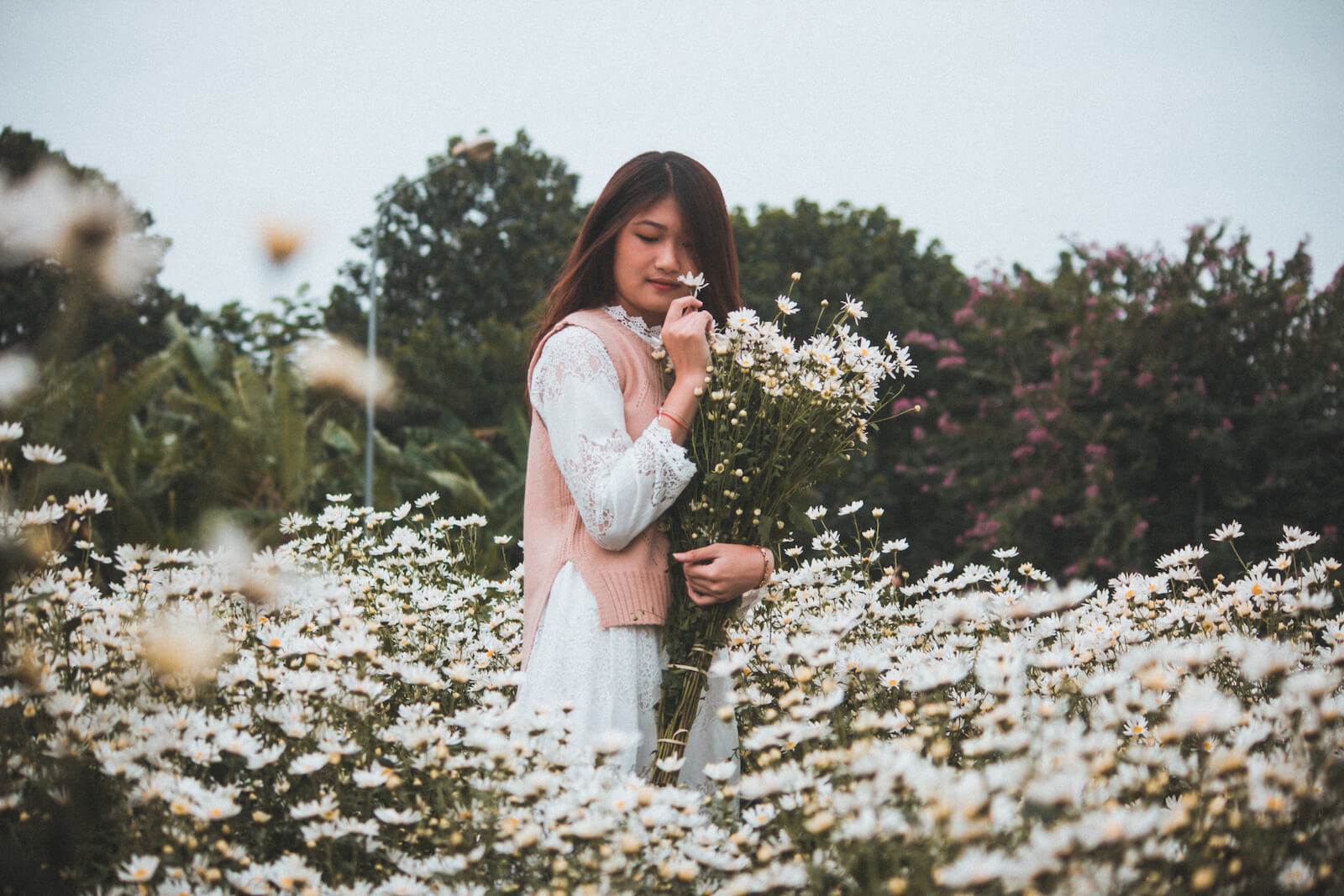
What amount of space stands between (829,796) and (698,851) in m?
0.22

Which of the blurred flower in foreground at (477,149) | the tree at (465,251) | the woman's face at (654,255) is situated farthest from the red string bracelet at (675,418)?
the tree at (465,251)

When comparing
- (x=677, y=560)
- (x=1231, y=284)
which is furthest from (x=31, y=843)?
(x=1231, y=284)

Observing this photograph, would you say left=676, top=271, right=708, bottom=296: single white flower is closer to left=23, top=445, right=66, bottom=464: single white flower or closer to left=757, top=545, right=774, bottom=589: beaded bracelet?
left=757, top=545, right=774, bottom=589: beaded bracelet

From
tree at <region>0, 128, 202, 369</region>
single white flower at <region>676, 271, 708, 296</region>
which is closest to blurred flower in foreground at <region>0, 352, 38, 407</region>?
tree at <region>0, 128, 202, 369</region>

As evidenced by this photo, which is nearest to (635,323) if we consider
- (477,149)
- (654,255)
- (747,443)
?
(654,255)

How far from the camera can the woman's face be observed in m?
2.23

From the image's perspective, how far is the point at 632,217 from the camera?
2244 mm

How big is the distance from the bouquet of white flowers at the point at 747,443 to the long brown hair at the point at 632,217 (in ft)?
0.68

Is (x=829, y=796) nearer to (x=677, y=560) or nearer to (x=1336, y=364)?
(x=677, y=560)

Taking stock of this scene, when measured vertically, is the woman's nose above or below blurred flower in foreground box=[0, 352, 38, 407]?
above

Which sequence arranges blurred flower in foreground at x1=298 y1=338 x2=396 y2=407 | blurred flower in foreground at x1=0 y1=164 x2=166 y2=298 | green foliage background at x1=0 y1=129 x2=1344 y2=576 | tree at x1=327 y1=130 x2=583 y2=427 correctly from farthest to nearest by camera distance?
tree at x1=327 y1=130 x2=583 y2=427, blurred flower in foreground at x1=298 y1=338 x2=396 y2=407, green foliage background at x1=0 y1=129 x2=1344 y2=576, blurred flower in foreground at x1=0 y1=164 x2=166 y2=298

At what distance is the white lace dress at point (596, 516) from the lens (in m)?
1.90

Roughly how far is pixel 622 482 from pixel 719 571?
278mm

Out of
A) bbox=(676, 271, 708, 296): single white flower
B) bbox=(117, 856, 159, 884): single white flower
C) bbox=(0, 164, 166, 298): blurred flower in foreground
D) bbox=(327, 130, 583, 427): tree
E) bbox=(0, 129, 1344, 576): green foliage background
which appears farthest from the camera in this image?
bbox=(327, 130, 583, 427): tree
